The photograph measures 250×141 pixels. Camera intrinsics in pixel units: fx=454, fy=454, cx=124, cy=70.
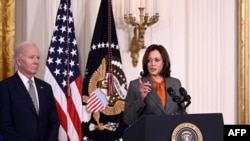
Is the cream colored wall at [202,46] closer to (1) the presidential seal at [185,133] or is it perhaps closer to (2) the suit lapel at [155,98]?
(2) the suit lapel at [155,98]

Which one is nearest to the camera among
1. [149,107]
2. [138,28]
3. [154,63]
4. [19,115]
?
[149,107]

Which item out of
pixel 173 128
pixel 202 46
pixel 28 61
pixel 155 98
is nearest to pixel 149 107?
pixel 155 98

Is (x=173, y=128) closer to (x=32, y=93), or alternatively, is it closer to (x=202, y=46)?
(x=32, y=93)

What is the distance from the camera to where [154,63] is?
330cm

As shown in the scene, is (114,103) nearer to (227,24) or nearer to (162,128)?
(227,24)

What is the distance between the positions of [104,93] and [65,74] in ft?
1.40

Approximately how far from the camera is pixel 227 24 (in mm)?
4965

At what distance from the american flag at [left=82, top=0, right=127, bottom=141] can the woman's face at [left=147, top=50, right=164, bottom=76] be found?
3.91 ft

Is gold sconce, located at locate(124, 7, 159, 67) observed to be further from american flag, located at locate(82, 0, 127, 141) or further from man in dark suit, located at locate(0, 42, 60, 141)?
man in dark suit, located at locate(0, 42, 60, 141)

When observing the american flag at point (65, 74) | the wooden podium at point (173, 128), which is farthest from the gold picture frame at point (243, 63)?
the wooden podium at point (173, 128)

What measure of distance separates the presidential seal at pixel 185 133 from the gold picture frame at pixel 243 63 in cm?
295

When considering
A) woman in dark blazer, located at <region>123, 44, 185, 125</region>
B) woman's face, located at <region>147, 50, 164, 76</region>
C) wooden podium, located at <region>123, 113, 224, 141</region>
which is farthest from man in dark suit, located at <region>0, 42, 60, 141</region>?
wooden podium, located at <region>123, 113, 224, 141</region>

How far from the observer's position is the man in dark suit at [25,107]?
3.56 metres

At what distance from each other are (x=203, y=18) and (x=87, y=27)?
1271 millimetres
